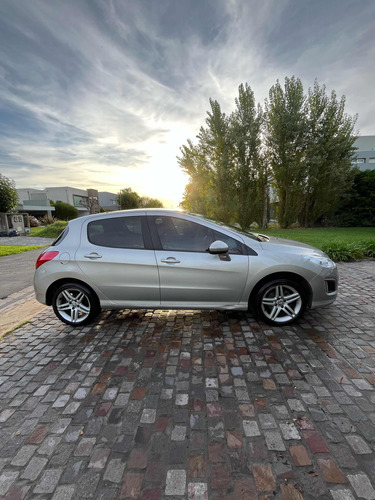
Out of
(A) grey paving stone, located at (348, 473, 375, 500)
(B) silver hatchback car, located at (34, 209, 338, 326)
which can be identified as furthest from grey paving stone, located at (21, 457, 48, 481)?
(A) grey paving stone, located at (348, 473, 375, 500)

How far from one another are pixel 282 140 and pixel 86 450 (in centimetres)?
1860

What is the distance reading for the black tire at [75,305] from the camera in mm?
3215

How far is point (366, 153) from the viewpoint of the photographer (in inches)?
1174

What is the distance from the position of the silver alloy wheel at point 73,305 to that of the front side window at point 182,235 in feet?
4.60

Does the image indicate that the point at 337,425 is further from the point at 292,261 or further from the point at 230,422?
the point at 292,261

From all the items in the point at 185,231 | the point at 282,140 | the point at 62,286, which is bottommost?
the point at 62,286

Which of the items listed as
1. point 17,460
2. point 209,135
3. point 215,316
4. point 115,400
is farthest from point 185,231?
point 209,135

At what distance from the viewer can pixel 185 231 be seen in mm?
3139

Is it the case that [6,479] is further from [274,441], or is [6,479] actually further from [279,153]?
[279,153]

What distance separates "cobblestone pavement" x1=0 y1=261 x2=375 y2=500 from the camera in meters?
1.42

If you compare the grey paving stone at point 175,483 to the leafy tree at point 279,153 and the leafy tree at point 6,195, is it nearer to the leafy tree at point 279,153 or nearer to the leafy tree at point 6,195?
the leafy tree at point 279,153

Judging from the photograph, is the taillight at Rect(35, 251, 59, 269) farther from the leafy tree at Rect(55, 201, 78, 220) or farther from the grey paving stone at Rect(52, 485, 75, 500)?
the leafy tree at Rect(55, 201, 78, 220)

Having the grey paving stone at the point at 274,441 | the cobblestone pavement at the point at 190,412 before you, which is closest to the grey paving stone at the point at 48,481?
the cobblestone pavement at the point at 190,412

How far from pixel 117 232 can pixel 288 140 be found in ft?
55.6
